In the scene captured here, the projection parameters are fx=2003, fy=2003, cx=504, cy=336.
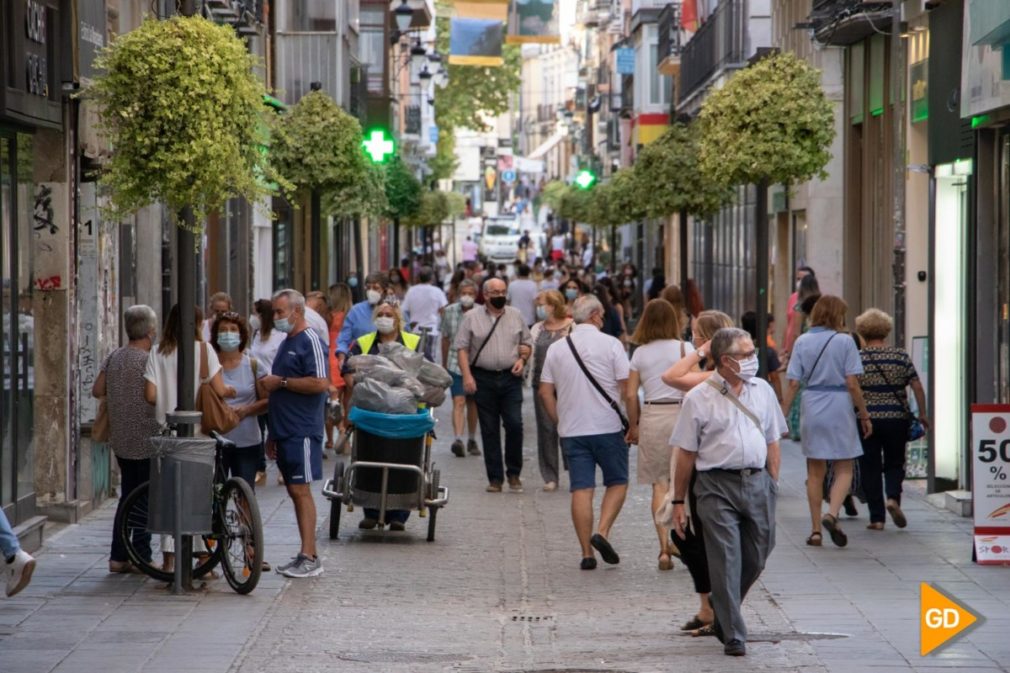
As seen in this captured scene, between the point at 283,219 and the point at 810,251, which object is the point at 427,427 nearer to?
the point at 810,251

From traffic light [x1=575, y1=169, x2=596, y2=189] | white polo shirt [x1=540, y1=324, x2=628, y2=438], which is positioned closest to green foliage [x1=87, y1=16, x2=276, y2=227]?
white polo shirt [x1=540, y1=324, x2=628, y2=438]

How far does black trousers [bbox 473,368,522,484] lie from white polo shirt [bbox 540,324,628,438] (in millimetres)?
4416

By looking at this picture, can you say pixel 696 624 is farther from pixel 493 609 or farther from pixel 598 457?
pixel 598 457

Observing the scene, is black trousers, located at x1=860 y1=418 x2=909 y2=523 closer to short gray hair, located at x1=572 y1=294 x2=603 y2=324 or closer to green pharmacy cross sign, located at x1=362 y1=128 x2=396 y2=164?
short gray hair, located at x1=572 y1=294 x2=603 y2=324

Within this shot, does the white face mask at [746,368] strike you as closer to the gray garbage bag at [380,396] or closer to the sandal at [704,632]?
the sandal at [704,632]

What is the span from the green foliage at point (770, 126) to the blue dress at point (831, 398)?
5.21m

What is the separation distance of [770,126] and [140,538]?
909cm

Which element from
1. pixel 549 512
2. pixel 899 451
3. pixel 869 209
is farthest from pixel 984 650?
pixel 869 209

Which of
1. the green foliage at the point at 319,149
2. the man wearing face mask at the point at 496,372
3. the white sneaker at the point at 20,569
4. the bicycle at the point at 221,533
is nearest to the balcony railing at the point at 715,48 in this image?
the green foliage at the point at 319,149

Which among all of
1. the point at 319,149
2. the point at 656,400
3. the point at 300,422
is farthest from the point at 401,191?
the point at 300,422

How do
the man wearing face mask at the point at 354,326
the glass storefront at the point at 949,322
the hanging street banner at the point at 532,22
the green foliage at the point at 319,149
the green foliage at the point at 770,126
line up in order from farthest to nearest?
the hanging street banner at the point at 532,22, the green foliage at the point at 319,149, the man wearing face mask at the point at 354,326, the green foliage at the point at 770,126, the glass storefront at the point at 949,322

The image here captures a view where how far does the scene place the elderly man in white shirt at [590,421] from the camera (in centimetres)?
1368

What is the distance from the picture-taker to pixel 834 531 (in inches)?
564

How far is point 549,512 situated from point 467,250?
54873 mm
